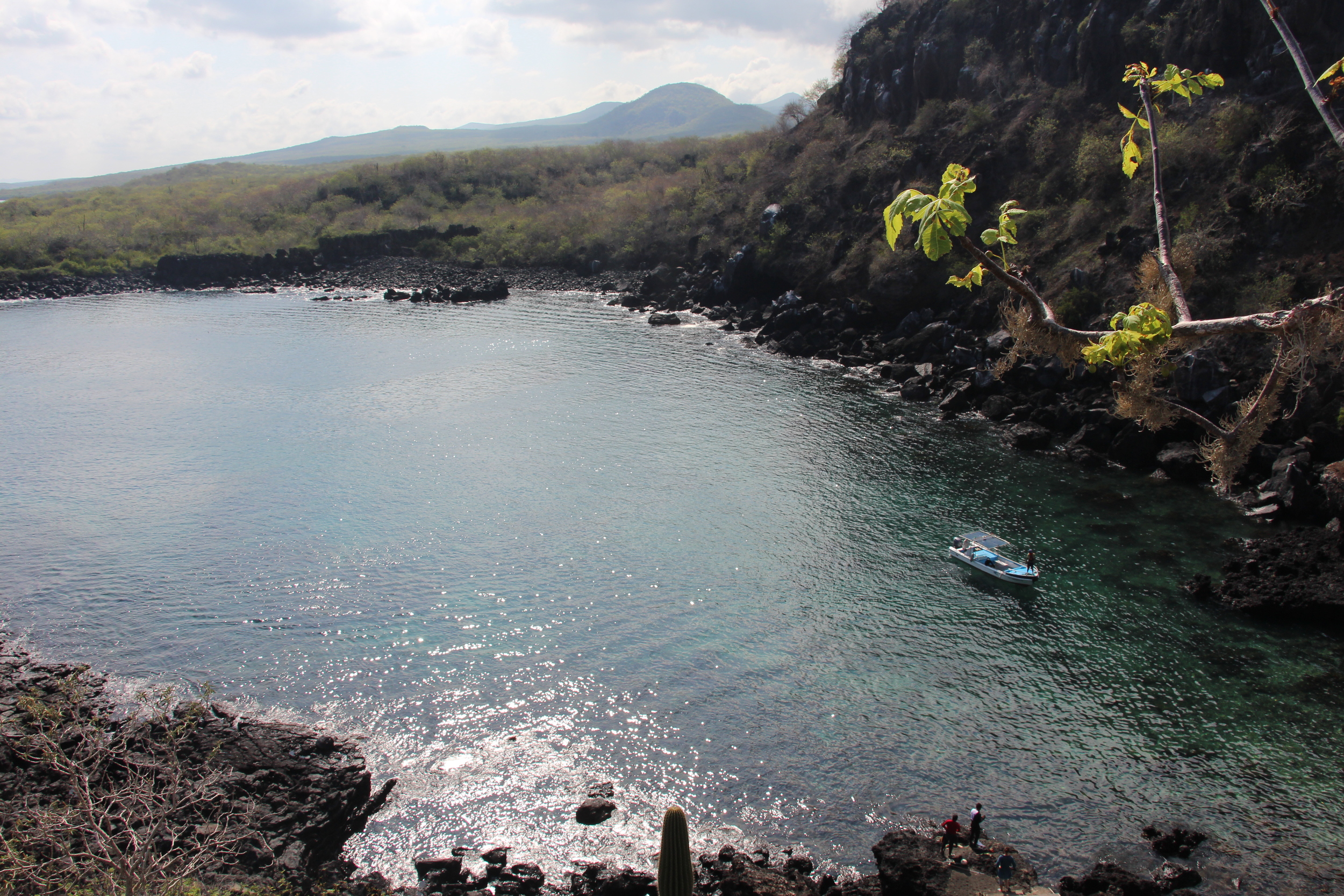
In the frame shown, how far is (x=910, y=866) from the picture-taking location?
64.1 feet

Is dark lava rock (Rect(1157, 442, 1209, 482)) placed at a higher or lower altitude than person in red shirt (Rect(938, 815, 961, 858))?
higher

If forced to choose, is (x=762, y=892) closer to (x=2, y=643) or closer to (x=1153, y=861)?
(x=1153, y=861)

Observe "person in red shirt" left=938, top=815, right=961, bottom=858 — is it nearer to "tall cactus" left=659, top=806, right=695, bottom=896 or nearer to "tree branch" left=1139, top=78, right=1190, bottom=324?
"tall cactus" left=659, top=806, right=695, bottom=896

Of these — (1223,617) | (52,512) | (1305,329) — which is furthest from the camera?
(52,512)

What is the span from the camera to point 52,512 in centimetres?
4344

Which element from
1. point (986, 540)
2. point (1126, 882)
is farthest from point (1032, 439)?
point (1126, 882)

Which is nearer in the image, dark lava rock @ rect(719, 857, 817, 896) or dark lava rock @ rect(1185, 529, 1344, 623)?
dark lava rock @ rect(719, 857, 817, 896)

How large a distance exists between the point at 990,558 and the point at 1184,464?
1559 cm

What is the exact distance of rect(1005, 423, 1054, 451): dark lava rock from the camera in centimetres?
4694

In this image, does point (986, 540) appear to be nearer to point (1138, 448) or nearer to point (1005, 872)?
point (1138, 448)

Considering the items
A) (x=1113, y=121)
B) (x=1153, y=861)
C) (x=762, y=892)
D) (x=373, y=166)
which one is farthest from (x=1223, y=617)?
(x=373, y=166)

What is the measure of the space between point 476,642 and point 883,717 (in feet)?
50.5

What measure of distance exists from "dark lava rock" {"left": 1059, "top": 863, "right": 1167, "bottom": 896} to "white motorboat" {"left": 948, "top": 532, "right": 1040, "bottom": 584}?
1474cm

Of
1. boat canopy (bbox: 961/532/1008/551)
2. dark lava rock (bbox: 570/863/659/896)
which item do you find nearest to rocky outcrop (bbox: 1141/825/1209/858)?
dark lava rock (bbox: 570/863/659/896)
